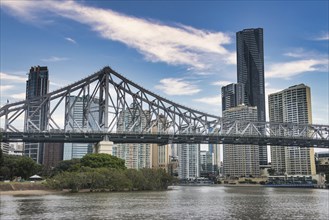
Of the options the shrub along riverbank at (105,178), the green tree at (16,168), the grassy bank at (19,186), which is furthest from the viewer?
the green tree at (16,168)

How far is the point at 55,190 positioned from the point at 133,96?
37.7 metres

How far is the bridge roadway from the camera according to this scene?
90000 millimetres

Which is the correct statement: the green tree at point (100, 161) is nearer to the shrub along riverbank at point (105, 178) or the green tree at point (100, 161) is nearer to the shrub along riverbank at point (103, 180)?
the shrub along riverbank at point (105, 178)

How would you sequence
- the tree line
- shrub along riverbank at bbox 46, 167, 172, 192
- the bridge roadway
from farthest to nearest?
the bridge roadway, the tree line, shrub along riverbank at bbox 46, 167, 172, 192

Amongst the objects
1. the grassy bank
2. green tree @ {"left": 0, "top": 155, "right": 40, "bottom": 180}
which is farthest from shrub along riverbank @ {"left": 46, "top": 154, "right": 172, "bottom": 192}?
green tree @ {"left": 0, "top": 155, "right": 40, "bottom": 180}

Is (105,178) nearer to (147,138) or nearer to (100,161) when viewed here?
(100,161)

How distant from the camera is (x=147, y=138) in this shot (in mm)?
96250

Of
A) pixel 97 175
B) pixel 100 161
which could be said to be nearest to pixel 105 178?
pixel 97 175

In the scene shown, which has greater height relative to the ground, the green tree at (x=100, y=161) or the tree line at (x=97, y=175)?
the green tree at (x=100, y=161)

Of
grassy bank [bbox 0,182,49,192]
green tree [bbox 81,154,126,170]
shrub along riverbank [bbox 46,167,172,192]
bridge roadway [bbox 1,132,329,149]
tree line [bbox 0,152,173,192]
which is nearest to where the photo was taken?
grassy bank [bbox 0,182,49,192]

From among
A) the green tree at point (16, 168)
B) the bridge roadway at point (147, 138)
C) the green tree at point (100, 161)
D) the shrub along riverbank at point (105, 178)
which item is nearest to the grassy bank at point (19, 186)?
the shrub along riverbank at point (105, 178)

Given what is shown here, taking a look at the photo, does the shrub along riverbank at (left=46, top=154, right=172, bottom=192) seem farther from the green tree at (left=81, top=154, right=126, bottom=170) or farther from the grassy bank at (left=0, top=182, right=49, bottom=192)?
the grassy bank at (left=0, top=182, right=49, bottom=192)

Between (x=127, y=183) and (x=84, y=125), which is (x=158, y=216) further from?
(x=84, y=125)

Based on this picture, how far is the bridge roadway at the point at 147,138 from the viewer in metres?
90.0
